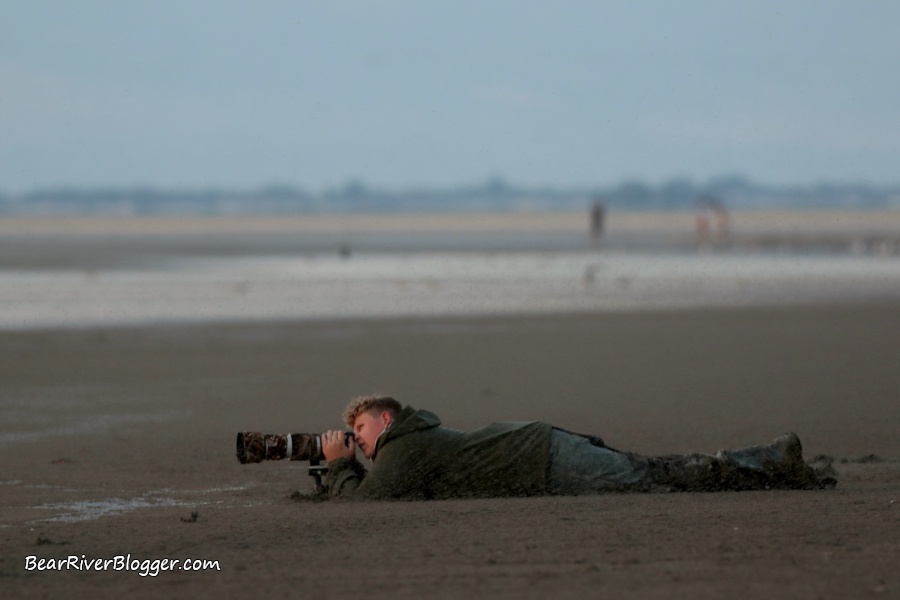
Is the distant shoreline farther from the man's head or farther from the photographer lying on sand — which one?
the man's head

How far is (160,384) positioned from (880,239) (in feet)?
107

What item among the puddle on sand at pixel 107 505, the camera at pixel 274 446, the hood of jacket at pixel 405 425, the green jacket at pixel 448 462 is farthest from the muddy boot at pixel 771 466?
the puddle on sand at pixel 107 505

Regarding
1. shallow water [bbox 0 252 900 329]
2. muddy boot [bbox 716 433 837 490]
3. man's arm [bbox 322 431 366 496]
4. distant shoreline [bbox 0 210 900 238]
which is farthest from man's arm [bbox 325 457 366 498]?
distant shoreline [bbox 0 210 900 238]

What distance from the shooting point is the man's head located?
5.41 metres

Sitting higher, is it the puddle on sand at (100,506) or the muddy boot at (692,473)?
the muddy boot at (692,473)

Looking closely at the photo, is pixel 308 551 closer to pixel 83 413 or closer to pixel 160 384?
pixel 83 413

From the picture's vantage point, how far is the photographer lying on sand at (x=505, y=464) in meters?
5.36

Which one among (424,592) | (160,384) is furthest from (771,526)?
(160,384)

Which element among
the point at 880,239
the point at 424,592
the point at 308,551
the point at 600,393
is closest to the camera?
the point at 424,592

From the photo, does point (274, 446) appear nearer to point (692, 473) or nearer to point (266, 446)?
point (266, 446)

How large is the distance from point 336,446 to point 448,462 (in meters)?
0.59

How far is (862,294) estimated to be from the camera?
1780 cm

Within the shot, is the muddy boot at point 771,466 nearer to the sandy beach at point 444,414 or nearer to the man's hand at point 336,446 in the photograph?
the sandy beach at point 444,414

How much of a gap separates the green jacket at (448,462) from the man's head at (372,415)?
3.2 inches
